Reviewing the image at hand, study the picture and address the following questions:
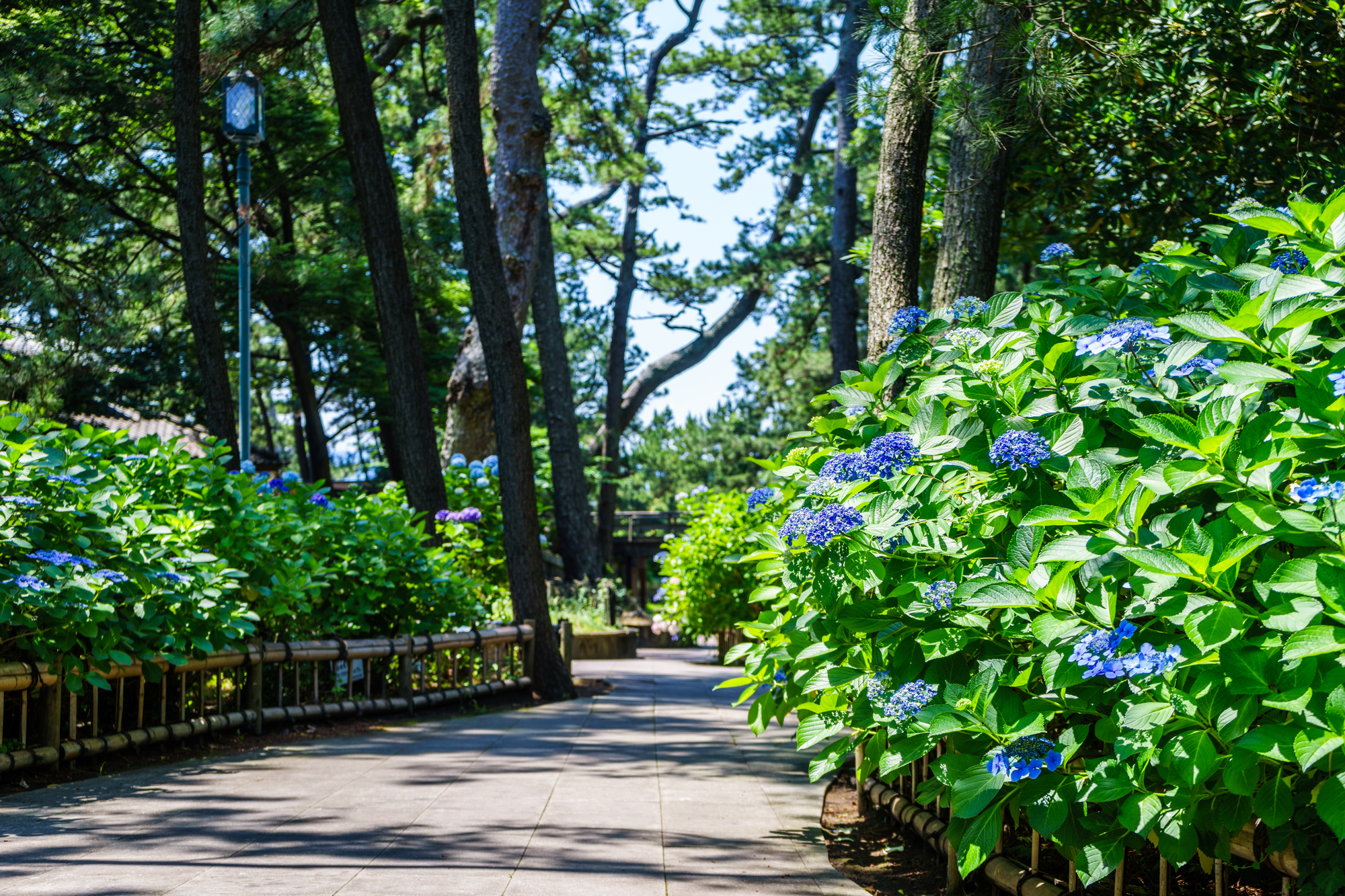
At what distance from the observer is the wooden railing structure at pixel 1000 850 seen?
2.21 metres

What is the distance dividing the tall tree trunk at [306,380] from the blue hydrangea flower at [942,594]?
62.6 feet

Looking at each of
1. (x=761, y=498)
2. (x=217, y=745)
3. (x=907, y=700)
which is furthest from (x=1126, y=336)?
(x=217, y=745)

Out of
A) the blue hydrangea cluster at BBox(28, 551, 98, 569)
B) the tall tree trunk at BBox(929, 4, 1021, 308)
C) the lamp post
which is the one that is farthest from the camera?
the lamp post

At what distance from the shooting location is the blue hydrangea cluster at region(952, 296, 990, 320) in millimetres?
3406

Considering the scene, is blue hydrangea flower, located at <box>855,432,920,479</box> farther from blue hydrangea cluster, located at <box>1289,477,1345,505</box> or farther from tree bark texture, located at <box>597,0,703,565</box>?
tree bark texture, located at <box>597,0,703,565</box>

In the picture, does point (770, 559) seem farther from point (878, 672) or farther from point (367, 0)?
point (367, 0)

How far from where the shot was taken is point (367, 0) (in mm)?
14641

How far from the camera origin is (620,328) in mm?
24812

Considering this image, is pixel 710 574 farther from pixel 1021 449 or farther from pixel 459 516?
pixel 1021 449

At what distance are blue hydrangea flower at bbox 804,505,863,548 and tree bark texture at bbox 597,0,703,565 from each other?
2071 cm

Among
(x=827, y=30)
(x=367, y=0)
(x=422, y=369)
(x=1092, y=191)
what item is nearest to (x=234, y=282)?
(x=367, y=0)

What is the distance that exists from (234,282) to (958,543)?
1906 cm

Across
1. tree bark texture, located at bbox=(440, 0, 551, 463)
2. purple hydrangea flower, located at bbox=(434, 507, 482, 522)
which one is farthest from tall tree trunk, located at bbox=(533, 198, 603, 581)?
purple hydrangea flower, located at bbox=(434, 507, 482, 522)

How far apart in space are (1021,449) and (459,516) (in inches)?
330
